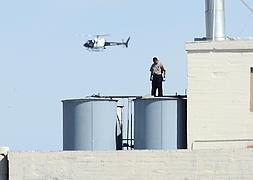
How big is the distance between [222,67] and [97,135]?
137 inches

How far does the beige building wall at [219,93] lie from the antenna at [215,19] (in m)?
1.78

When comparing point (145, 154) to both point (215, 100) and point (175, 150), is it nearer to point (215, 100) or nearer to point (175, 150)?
point (175, 150)

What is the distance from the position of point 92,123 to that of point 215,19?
4594mm

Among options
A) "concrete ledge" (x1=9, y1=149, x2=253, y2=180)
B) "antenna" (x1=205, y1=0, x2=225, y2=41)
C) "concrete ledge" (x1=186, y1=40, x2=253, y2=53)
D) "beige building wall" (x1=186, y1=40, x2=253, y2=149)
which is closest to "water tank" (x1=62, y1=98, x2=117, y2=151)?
"concrete ledge" (x1=9, y1=149, x2=253, y2=180)

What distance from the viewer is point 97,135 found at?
22.6 m

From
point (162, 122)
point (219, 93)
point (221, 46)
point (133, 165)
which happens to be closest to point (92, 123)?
point (162, 122)

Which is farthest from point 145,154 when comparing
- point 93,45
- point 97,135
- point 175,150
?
point 93,45

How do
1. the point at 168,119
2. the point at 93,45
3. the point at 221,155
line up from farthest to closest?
the point at 93,45 → the point at 168,119 → the point at 221,155

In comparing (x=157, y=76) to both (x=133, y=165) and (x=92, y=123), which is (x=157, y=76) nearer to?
(x=92, y=123)

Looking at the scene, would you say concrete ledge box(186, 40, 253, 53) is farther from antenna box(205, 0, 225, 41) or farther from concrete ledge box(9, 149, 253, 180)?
concrete ledge box(9, 149, 253, 180)

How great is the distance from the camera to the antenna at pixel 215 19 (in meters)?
24.2

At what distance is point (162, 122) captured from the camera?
2236cm

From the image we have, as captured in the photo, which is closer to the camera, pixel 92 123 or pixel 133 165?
pixel 133 165

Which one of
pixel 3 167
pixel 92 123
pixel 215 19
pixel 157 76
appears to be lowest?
pixel 3 167
